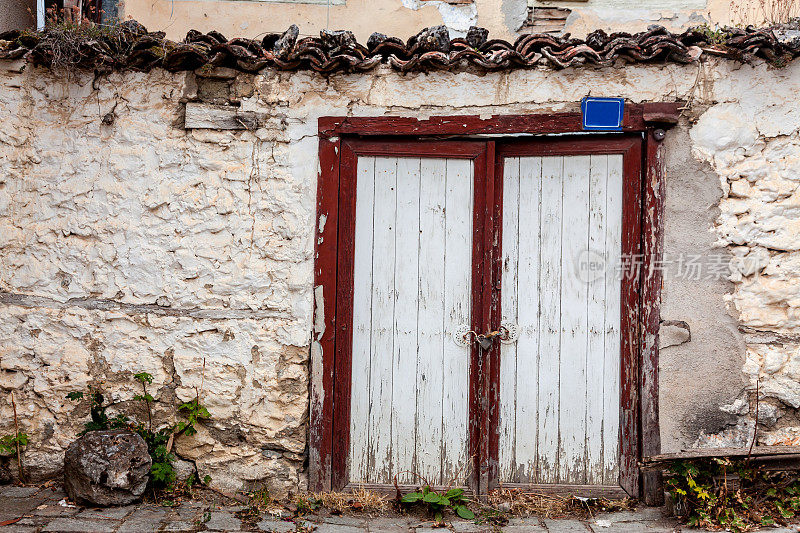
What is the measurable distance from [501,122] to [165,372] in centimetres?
262

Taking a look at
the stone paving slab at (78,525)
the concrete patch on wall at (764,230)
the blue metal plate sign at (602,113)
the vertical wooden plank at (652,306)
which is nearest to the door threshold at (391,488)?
the vertical wooden plank at (652,306)

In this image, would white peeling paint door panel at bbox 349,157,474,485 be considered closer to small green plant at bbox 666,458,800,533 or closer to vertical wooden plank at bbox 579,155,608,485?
vertical wooden plank at bbox 579,155,608,485

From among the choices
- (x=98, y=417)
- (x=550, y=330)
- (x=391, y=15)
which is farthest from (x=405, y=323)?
(x=391, y=15)

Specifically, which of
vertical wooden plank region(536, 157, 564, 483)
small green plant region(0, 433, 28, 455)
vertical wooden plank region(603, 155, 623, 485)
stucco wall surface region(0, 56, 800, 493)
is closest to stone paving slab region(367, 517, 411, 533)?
stucco wall surface region(0, 56, 800, 493)

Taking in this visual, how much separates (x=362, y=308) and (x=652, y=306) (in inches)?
70.2

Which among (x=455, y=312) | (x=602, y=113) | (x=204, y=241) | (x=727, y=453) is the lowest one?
(x=727, y=453)

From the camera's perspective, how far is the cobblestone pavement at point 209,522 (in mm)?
3580

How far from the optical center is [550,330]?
414 centimetres

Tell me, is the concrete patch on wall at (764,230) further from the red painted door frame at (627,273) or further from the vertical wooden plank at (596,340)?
the vertical wooden plank at (596,340)

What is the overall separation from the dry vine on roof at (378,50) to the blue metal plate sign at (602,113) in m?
0.23

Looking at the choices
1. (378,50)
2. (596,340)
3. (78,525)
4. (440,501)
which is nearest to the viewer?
(78,525)

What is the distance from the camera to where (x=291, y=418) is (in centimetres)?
408

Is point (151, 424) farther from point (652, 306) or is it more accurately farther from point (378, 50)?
point (652, 306)

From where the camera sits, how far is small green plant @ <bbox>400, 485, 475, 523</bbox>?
153 inches
